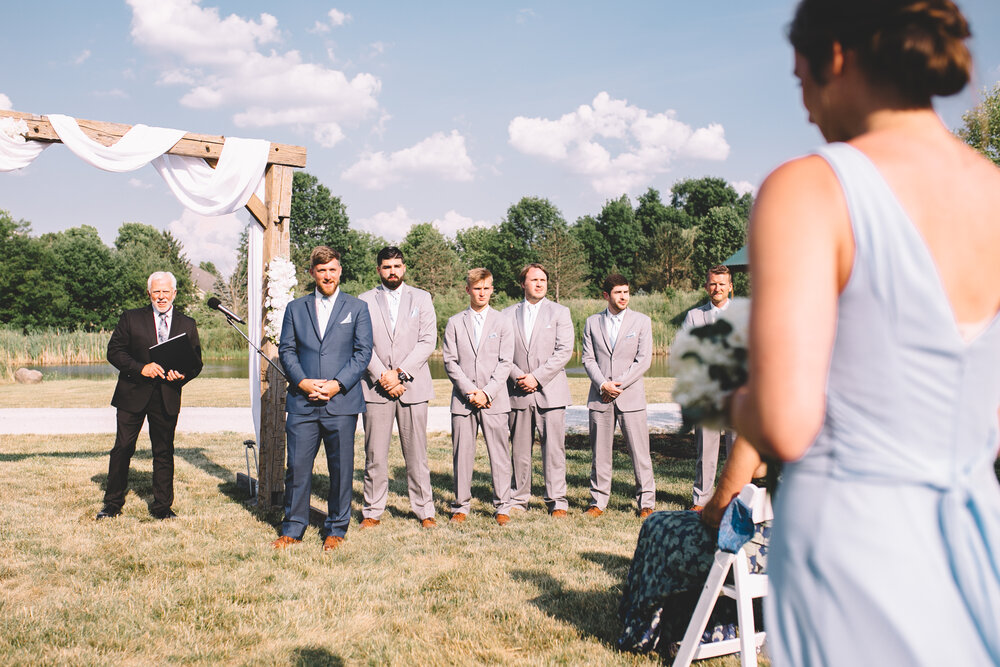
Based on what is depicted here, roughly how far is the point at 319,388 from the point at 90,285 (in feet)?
146

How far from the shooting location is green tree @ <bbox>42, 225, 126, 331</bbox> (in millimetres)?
43125

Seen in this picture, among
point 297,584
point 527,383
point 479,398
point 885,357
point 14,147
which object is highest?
point 14,147

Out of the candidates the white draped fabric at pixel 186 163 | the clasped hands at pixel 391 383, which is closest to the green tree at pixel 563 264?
the white draped fabric at pixel 186 163

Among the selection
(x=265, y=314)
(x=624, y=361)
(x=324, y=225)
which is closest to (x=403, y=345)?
(x=265, y=314)

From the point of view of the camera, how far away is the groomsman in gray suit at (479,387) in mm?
6844

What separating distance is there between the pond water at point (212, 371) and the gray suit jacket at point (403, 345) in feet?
49.6

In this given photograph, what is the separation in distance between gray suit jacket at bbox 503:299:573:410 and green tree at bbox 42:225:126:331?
4232 cm

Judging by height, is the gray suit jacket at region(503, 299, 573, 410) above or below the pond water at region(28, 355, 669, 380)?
above

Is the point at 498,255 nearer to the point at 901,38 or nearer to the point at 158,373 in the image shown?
the point at 158,373

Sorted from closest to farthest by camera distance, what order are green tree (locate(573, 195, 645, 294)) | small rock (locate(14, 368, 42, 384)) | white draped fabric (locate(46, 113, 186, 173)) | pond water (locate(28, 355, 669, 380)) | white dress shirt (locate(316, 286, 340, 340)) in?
1. white dress shirt (locate(316, 286, 340, 340))
2. white draped fabric (locate(46, 113, 186, 173))
3. small rock (locate(14, 368, 42, 384))
4. pond water (locate(28, 355, 669, 380))
5. green tree (locate(573, 195, 645, 294))

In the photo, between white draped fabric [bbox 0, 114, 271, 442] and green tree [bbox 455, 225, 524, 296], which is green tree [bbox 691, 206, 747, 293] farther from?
white draped fabric [bbox 0, 114, 271, 442]

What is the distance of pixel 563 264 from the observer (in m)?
50.5

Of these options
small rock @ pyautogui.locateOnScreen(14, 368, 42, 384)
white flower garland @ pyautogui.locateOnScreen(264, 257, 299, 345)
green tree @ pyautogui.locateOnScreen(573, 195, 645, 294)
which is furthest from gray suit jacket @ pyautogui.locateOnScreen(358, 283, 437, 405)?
green tree @ pyautogui.locateOnScreen(573, 195, 645, 294)

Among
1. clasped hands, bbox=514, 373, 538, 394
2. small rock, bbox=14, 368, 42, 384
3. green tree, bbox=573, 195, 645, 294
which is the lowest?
small rock, bbox=14, 368, 42, 384
